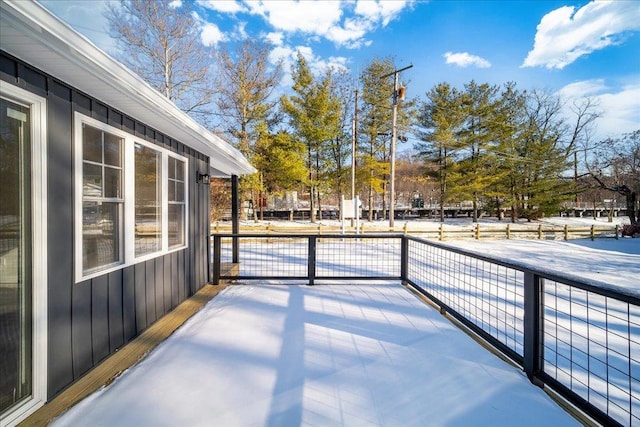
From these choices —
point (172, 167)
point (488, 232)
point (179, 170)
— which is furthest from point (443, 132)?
point (172, 167)

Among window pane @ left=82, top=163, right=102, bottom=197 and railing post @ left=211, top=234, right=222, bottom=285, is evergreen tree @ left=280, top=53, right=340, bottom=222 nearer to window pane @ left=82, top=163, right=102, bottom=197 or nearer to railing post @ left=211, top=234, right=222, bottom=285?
railing post @ left=211, top=234, right=222, bottom=285

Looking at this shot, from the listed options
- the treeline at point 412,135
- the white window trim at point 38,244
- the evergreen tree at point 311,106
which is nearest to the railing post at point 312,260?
the white window trim at point 38,244

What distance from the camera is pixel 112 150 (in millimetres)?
2416

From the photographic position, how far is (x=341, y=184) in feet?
64.2

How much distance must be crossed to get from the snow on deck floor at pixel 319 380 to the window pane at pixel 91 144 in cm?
160

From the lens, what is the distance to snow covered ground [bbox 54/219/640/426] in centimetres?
164

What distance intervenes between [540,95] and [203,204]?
84.0 feet

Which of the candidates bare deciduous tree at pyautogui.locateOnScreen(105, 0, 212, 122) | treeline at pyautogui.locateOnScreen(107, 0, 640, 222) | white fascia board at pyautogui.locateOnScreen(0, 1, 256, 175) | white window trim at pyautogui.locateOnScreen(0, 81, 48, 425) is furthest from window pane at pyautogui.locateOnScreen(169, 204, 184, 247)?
treeline at pyautogui.locateOnScreen(107, 0, 640, 222)

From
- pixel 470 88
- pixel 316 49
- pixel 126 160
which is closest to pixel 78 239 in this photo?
pixel 126 160

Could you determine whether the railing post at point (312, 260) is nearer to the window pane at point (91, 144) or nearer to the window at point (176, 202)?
the window at point (176, 202)

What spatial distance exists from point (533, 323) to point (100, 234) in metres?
3.23

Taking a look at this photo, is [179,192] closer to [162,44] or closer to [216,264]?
[216,264]

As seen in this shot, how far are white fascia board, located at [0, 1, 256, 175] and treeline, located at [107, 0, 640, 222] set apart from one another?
1144 centimetres

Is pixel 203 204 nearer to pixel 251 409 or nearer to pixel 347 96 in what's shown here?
pixel 251 409
